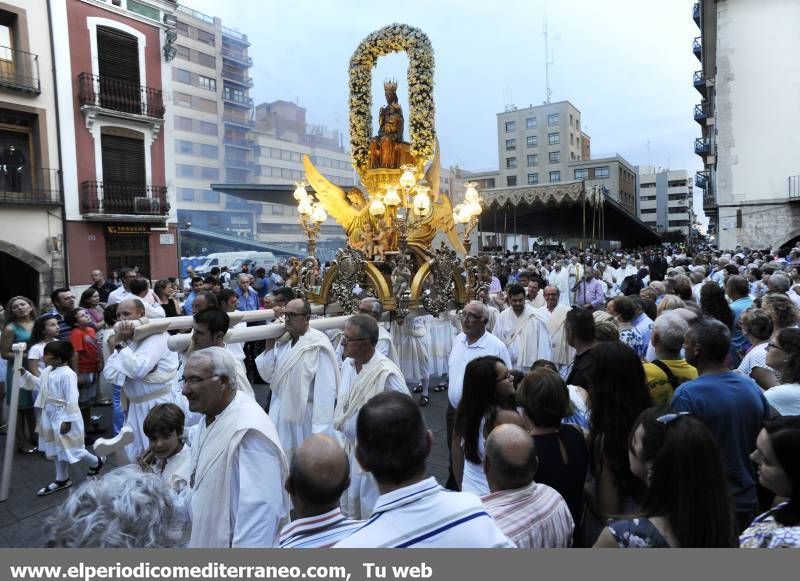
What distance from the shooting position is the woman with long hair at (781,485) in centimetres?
166

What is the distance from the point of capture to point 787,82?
21438 millimetres

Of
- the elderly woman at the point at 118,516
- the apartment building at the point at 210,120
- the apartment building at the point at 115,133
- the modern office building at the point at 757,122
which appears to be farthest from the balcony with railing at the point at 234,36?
the elderly woman at the point at 118,516

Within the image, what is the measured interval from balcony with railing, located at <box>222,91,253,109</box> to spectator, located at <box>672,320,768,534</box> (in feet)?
148

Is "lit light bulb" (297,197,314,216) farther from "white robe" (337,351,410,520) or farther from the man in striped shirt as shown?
the man in striped shirt

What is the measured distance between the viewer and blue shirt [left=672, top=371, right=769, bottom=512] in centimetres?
255

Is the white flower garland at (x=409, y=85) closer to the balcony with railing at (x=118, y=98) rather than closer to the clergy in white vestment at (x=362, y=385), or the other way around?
the clergy in white vestment at (x=362, y=385)

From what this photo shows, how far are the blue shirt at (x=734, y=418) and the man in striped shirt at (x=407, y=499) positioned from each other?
146 cm

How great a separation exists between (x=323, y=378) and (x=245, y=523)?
1.88 meters

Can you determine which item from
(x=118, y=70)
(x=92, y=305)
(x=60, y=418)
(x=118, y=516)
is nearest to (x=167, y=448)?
(x=118, y=516)

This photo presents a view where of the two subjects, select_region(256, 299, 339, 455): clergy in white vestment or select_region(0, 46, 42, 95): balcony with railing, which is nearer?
select_region(256, 299, 339, 455): clergy in white vestment

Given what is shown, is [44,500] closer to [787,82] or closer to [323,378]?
[323,378]

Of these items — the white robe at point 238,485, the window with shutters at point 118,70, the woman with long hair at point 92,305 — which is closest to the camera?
the white robe at point 238,485

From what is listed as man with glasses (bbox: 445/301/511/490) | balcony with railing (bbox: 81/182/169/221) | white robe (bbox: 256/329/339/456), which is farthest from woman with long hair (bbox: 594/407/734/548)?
balcony with railing (bbox: 81/182/169/221)
